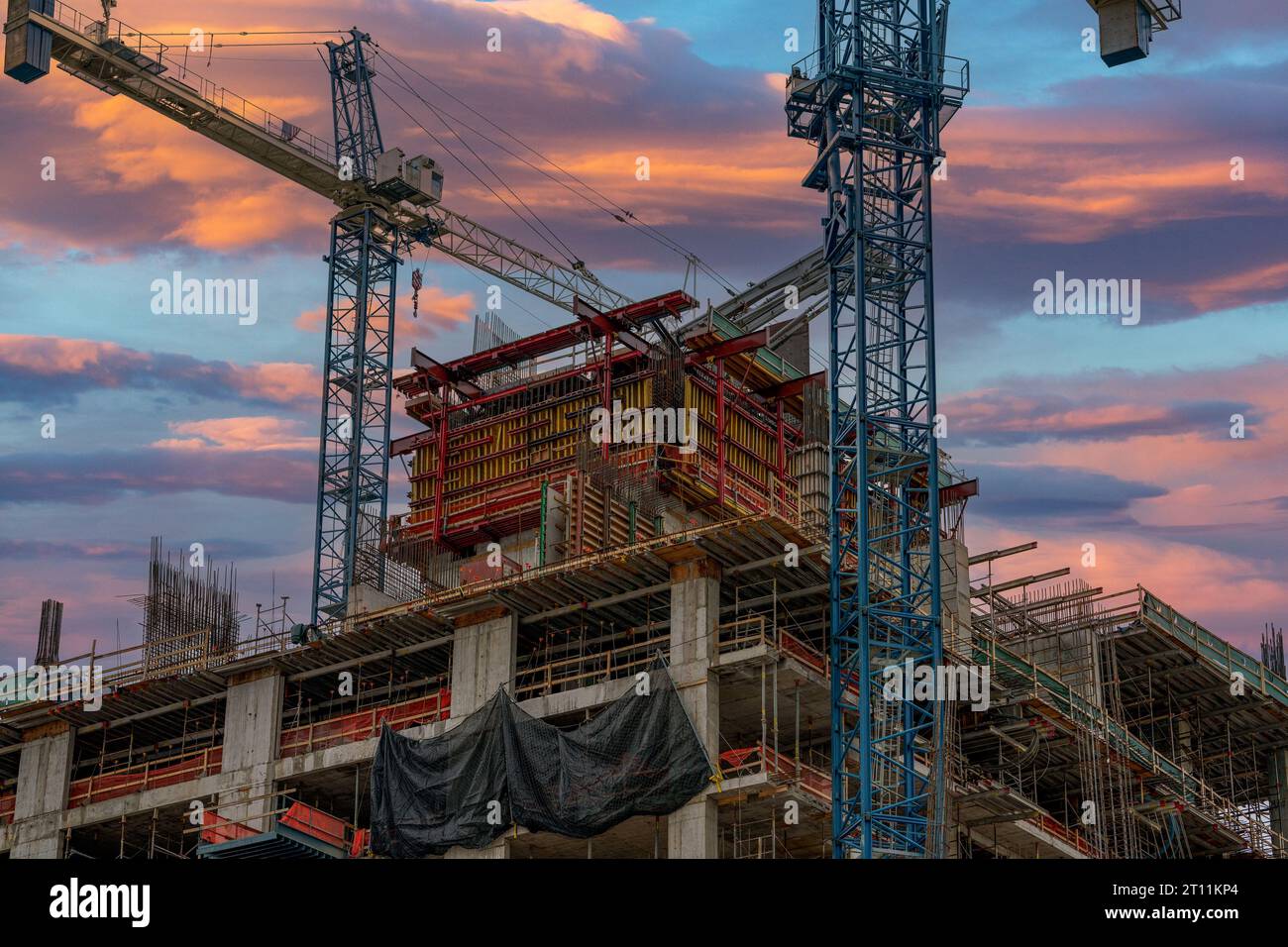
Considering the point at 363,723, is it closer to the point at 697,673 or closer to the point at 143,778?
the point at 143,778

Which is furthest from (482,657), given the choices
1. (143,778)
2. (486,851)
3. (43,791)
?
(43,791)

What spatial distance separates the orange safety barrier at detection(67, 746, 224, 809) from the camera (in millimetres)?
72562

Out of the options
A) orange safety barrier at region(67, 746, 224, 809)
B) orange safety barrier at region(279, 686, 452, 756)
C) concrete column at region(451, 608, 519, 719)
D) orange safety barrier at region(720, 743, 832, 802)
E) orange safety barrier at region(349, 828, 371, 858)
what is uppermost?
concrete column at region(451, 608, 519, 719)

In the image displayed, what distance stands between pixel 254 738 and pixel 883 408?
23.9 m

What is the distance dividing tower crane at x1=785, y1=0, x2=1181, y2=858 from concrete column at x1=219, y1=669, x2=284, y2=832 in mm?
19529

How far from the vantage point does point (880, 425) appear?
6656 cm

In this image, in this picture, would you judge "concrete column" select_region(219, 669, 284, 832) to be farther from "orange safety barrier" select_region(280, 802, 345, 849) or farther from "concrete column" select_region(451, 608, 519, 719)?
"concrete column" select_region(451, 608, 519, 719)

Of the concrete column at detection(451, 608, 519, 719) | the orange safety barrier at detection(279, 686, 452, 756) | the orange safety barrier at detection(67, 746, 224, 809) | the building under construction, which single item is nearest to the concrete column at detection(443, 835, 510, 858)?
the building under construction

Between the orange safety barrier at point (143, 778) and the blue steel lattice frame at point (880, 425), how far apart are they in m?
22.4

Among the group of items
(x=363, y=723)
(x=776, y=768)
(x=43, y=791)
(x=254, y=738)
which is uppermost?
(x=363, y=723)
